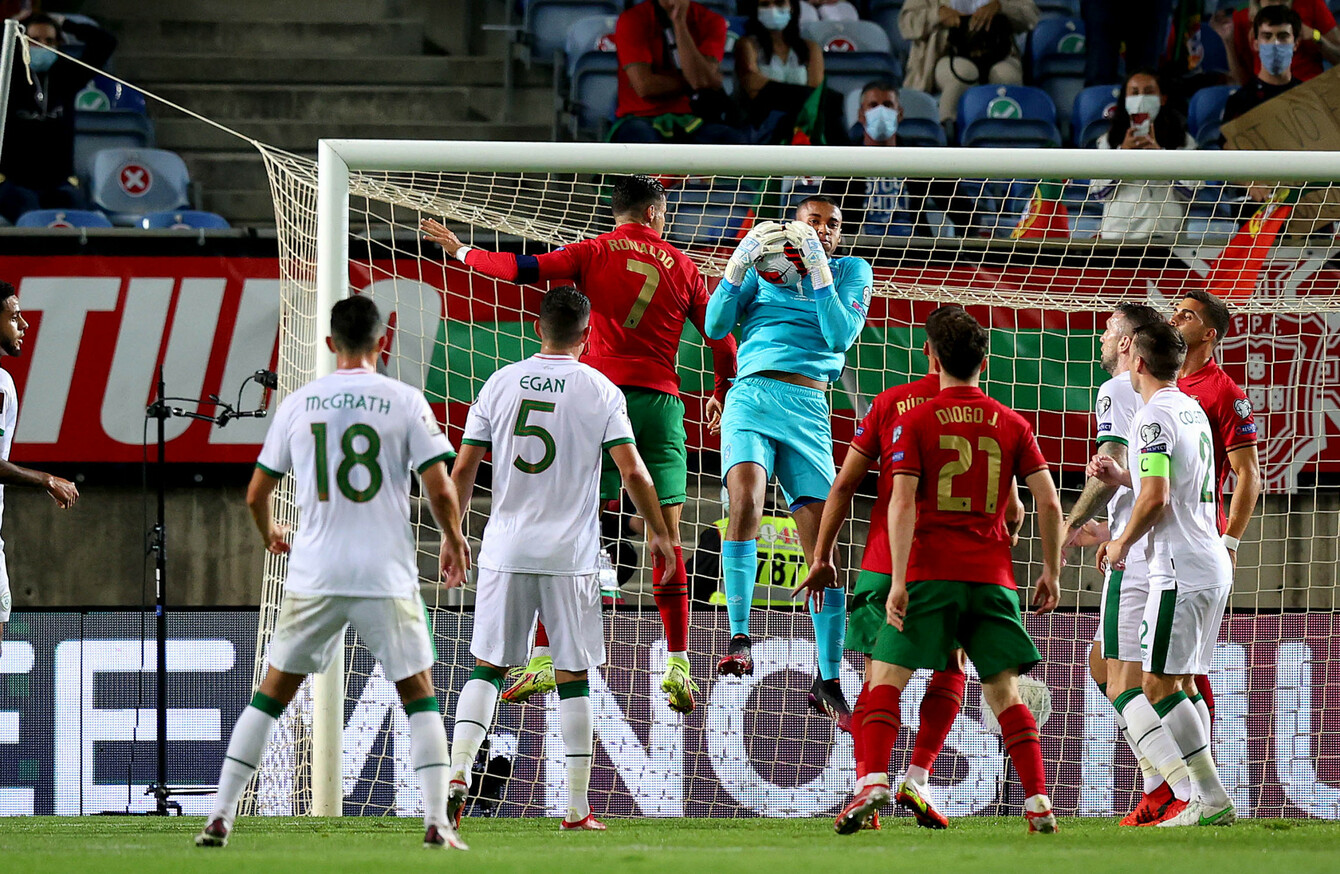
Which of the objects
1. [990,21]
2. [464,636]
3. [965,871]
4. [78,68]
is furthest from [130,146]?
[965,871]

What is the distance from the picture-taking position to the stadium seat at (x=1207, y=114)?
40.5 ft

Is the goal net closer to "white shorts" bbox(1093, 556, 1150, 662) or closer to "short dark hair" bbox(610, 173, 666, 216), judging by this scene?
"short dark hair" bbox(610, 173, 666, 216)

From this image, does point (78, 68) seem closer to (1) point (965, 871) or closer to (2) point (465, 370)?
(2) point (465, 370)

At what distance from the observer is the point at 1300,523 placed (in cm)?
955

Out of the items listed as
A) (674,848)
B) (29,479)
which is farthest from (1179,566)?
(29,479)

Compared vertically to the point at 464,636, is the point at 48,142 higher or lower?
higher

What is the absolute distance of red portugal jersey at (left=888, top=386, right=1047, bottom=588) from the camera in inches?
197

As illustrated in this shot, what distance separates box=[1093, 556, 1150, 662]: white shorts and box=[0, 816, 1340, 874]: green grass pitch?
659 millimetres

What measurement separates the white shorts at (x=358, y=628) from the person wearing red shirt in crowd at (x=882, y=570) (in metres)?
1.51

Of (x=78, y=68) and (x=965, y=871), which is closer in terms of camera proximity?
(x=965, y=871)

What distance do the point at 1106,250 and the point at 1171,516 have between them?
13.1 feet

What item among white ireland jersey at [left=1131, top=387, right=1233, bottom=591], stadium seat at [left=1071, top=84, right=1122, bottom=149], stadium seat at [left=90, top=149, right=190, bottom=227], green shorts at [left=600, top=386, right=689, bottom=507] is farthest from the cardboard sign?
stadium seat at [left=90, top=149, right=190, bottom=227]

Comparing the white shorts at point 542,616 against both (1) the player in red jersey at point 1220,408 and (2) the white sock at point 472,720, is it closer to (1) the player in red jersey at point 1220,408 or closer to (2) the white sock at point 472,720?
(2) the white sock at point 472,720

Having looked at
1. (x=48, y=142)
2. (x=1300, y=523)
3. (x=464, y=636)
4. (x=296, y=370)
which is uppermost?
(x=48, y=142)
